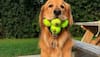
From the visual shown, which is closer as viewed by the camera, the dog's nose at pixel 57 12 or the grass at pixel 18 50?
the dog's nose at pixel 57 12

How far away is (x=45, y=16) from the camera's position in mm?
Answer: 3084

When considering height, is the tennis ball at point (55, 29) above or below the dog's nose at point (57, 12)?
below

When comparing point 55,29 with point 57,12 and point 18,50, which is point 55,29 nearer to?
point 57,12

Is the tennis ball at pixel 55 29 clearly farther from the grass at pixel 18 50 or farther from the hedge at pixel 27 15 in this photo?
the hedge at pixel 27 15

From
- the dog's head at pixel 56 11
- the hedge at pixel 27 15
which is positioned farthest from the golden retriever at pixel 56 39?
the hedge at pixel 27 15

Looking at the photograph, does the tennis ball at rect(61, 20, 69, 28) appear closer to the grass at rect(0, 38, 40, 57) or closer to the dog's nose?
the dog's nose

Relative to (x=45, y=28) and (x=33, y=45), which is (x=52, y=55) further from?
(x=33, y=45)

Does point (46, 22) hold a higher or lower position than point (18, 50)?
higher

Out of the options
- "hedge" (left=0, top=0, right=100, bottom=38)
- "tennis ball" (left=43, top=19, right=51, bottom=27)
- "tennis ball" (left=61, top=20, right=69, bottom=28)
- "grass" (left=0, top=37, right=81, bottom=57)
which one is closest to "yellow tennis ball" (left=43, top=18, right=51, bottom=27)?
"tennis ball" (left=43, top=19, right=51, bottom=27)

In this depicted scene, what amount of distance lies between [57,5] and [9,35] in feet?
27.3

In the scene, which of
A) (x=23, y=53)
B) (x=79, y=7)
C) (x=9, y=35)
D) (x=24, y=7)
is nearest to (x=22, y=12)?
(x=24, y=7)

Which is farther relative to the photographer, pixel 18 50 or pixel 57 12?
pixel 18 50

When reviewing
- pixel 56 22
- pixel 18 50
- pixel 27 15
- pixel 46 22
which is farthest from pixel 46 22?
pixel 27 15

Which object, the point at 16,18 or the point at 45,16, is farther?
the point at 16,18
